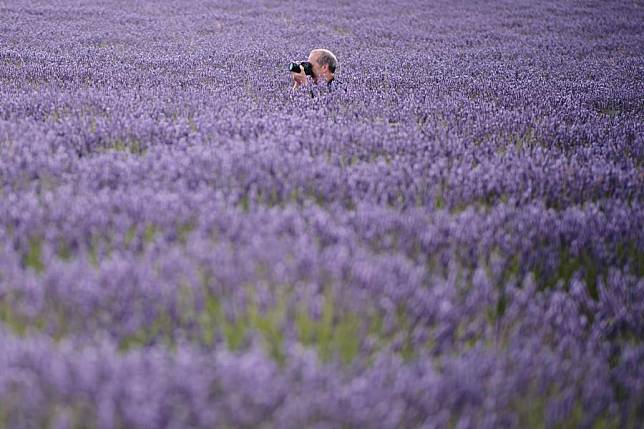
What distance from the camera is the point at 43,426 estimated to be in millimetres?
1235

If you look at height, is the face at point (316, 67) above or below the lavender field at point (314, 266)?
above

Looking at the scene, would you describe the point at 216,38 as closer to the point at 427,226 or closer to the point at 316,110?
the point at 316,110

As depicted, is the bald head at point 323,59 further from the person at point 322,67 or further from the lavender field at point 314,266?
the lavender field at point 314,266

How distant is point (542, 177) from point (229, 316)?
226 cm

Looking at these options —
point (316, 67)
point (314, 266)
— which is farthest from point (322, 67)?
point (314, 266)

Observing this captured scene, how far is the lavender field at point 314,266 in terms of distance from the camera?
1.32m

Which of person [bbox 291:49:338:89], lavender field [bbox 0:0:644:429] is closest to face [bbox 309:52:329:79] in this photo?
person [bbox 291:49:338:89]

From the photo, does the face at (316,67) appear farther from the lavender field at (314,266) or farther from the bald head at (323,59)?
the lavender field at (314,266)

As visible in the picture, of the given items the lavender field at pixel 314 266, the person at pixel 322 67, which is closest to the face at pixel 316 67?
the person at pixel 322 67

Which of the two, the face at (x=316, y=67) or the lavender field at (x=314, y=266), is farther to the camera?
the face at (x=316, y=67)

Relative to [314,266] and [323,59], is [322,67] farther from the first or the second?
[314,266]

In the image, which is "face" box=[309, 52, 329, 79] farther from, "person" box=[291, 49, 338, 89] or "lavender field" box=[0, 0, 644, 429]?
"lavender field" box=[0, 0, 644, 429]

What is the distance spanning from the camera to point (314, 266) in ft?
6.30

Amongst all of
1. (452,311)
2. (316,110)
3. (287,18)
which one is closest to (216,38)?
(287,18)
